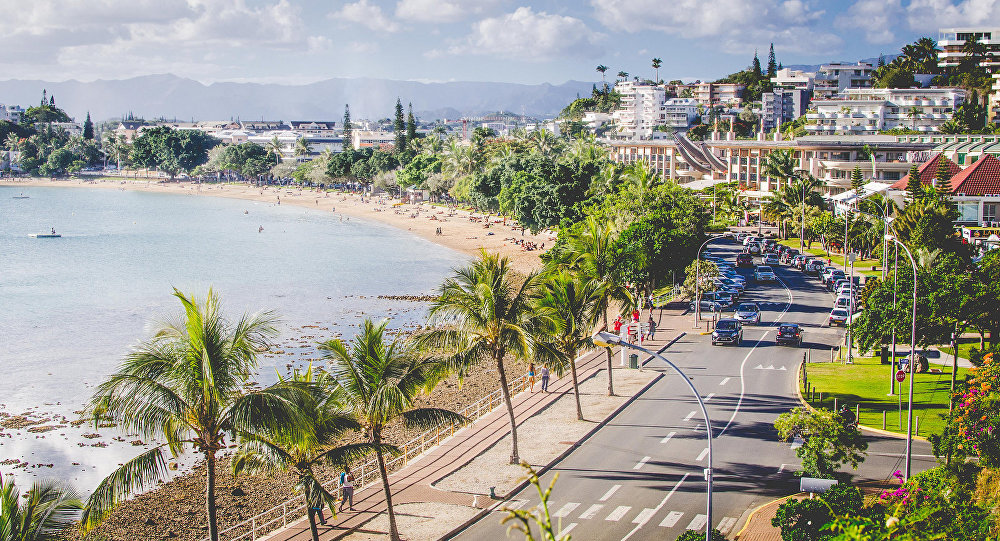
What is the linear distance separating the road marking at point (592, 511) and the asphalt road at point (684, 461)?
0.09ft

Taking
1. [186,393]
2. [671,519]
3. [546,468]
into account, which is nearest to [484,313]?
[546,468]

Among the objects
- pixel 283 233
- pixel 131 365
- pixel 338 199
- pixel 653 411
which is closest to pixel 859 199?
pixel 653 411

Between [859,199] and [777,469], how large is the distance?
50.1 meters

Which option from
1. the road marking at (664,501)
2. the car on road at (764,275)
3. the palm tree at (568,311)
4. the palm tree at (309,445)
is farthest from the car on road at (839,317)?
the palm tree at (309,445)

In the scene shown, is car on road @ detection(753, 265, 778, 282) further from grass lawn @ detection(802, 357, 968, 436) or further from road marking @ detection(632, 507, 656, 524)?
road marking @ detection(632, 507, 656, 524)

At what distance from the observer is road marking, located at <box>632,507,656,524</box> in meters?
23.7

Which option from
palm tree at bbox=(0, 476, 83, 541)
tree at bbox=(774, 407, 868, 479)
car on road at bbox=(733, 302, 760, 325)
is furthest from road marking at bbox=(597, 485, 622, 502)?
car on road at bbox=(733, 302, 760, 325)

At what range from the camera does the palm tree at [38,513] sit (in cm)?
1354

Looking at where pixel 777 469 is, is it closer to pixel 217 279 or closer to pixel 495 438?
pixel 495 438

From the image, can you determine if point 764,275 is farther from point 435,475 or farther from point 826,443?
point 435,475

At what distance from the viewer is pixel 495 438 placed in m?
31.7

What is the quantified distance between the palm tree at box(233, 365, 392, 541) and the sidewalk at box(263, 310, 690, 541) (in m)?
2.24

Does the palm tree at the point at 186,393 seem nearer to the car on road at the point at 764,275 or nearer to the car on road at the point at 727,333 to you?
the car on road at the point at 727,333

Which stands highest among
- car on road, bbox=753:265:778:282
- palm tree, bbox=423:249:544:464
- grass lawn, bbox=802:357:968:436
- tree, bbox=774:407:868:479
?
palm tree, bbox=423:249:544:464
